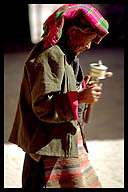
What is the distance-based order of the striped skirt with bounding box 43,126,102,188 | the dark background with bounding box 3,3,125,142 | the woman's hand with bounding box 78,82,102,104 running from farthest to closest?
the dark background with bounding box 3,3,125,142 < the striped skirt with bounding box 43,126,102,188 < the woman's hand with bounding box 78,82,102,104

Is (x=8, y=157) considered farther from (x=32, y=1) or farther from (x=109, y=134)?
(x=32, y=1)

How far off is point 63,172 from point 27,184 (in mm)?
307

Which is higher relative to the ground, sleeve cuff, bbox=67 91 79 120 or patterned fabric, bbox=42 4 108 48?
patterned fabric, bbox=42 4 108 48

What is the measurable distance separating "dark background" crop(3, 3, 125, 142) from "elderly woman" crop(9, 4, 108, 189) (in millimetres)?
2592

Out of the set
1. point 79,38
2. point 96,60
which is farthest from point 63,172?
point 96,60

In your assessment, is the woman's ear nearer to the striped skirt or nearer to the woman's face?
the woman's face

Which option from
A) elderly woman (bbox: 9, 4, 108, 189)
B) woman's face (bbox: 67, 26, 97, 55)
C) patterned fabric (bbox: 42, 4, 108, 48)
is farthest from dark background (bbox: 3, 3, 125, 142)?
patterned fabric (bbox: 42, 4, 108, 48)

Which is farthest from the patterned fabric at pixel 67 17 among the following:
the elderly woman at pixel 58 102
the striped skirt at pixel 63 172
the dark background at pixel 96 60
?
the dark background at pixel 96 60

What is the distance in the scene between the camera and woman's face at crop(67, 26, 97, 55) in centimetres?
202

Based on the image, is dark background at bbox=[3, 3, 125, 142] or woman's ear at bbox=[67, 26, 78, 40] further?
dark background at bbox=[3, 3, 125, 142]

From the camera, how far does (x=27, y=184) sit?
7.59 feet

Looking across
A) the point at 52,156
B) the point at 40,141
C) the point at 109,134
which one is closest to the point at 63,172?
the point at 52,156

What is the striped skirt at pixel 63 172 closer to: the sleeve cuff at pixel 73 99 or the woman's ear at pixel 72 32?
the sleeve cuff at pixel 73 99

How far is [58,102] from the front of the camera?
76.9 inches
